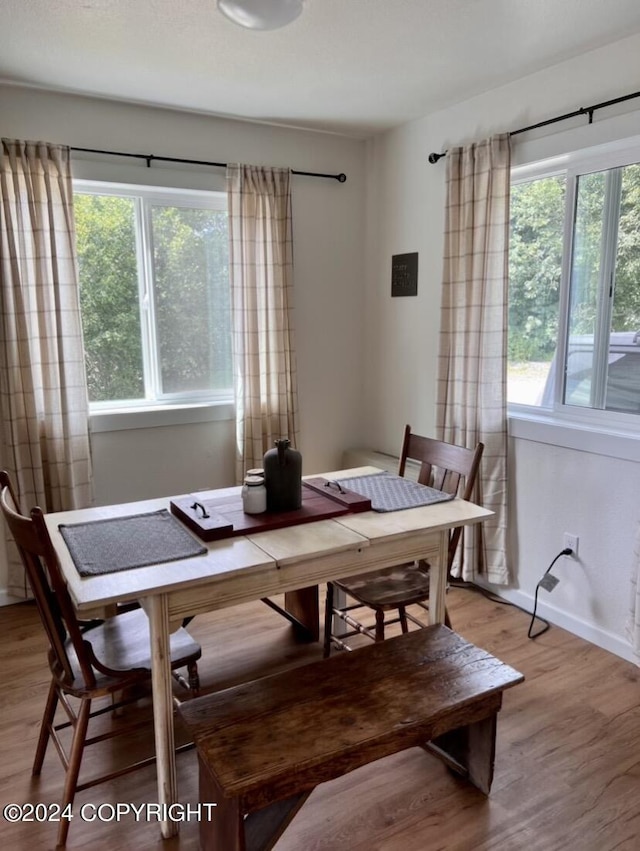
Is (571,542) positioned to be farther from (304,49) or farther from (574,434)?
(304,49)

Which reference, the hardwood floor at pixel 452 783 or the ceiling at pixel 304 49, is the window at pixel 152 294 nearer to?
the ceiling at pixel 304 49

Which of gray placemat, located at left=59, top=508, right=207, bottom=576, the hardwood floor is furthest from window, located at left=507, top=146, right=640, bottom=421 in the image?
gray placemat, located at left=59, top=508, right=207, bottom=576

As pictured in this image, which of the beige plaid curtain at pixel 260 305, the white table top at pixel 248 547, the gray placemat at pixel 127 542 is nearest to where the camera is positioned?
the white table top at pixel 248 547

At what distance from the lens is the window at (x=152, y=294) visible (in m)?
3.13

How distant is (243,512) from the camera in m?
1.99

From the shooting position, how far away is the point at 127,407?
3.30 m

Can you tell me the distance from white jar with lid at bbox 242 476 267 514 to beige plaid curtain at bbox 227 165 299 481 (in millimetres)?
1465

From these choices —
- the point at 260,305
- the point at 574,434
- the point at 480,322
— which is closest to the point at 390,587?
the point at 574,434

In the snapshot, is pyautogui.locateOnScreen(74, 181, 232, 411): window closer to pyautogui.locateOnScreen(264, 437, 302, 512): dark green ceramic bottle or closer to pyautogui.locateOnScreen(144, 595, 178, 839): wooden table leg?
pyautogui.locateOnScreen(264, 437, 302, 512): dark green ceramic bottle

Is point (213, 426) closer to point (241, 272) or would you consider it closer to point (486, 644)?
point (241, 272)

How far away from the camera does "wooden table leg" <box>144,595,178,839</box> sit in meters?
1.57

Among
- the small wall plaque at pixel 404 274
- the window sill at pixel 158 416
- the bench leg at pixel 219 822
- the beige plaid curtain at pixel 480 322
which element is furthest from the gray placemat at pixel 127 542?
the small wall plaque at pixel 404 274

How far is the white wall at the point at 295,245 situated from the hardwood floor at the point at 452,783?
114cm

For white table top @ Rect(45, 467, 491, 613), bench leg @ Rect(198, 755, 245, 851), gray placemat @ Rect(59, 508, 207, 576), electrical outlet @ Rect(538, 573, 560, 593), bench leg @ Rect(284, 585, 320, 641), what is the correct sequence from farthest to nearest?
electrical outlet @ Rect(538, 573, 560, 593), bench leg @ Rect(284, 585, 320, 641), gray placemat @ Rect(59, 508, 207, 576), white table top @ Rect(45, 467, 491, 613), bench leg @ Rect(198, 755, 245, 851)
